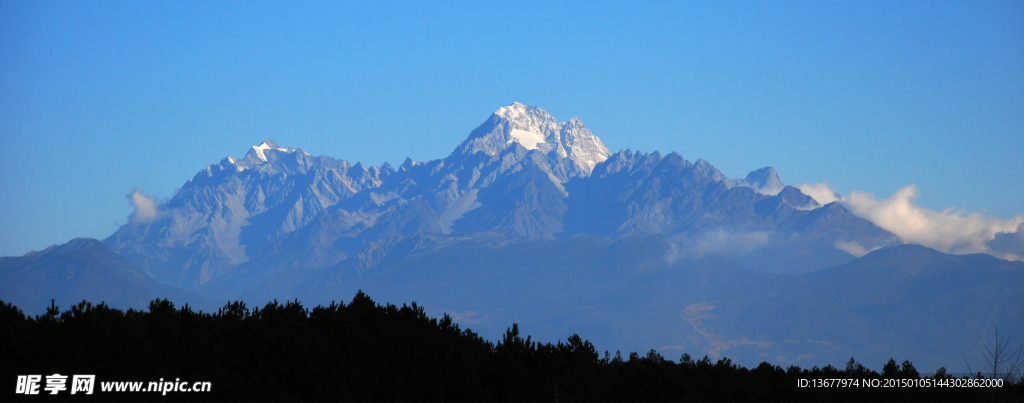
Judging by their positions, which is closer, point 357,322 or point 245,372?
point 245,372

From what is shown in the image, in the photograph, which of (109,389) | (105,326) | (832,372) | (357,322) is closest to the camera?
(109,389)

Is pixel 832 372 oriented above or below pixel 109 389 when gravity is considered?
above

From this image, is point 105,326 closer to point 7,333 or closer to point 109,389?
point 7,333

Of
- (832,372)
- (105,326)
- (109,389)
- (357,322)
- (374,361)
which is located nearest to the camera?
(109,389)

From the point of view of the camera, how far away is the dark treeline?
35.3 m

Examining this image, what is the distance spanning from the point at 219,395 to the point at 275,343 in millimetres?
5738

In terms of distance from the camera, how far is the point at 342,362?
3859 centimetres

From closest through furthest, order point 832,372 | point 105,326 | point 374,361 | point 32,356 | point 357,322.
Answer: point 32,356 < point 105,326 < point 374,361 < point 357,322 < point 832,372

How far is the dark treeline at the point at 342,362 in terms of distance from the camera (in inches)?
1390

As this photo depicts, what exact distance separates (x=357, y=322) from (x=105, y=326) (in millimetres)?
13470

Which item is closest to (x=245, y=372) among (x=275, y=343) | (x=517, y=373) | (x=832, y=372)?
(x=275, y=343)

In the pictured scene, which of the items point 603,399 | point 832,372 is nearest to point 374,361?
point 603,399

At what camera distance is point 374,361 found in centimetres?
4034

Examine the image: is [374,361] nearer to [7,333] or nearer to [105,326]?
[105,326]
